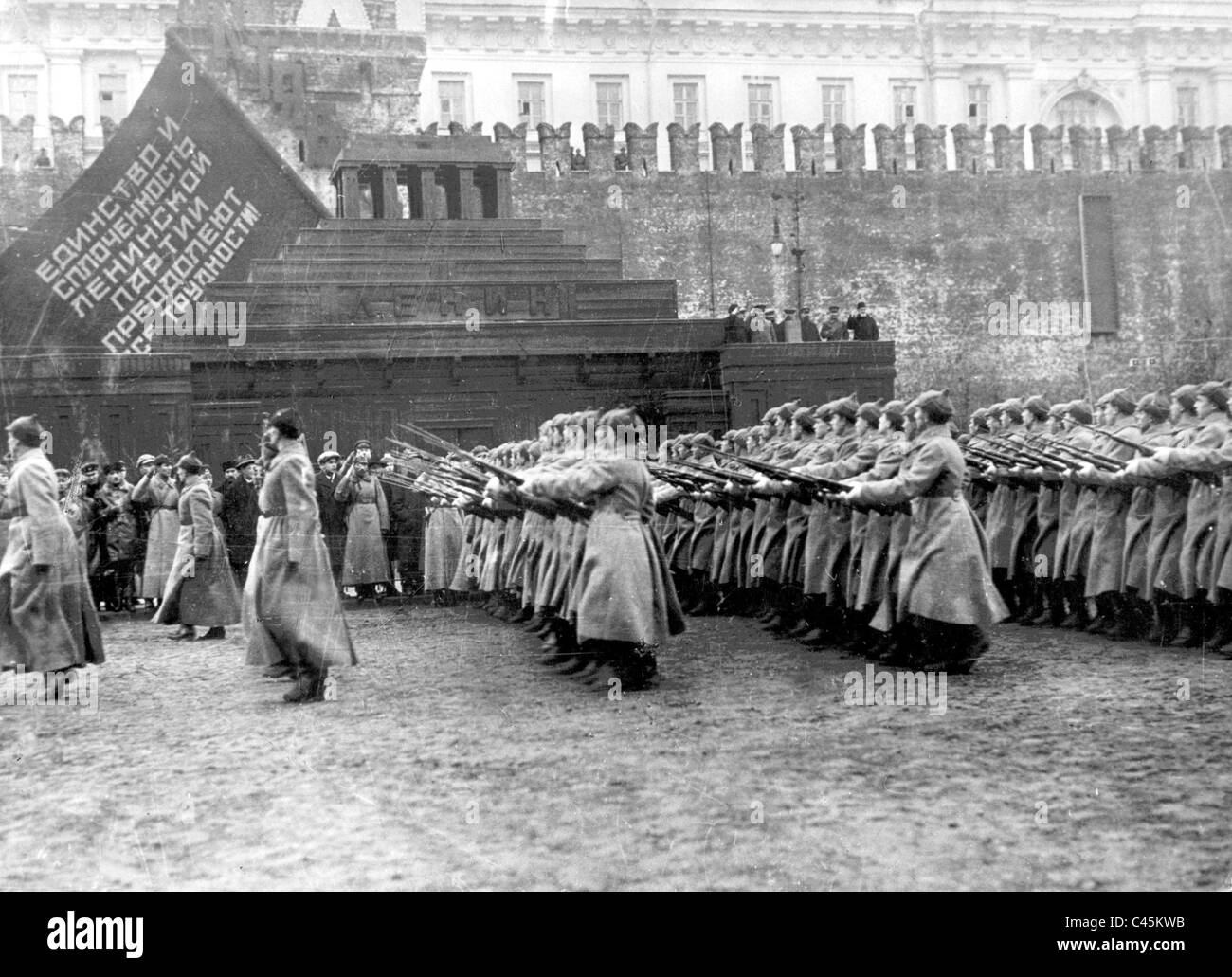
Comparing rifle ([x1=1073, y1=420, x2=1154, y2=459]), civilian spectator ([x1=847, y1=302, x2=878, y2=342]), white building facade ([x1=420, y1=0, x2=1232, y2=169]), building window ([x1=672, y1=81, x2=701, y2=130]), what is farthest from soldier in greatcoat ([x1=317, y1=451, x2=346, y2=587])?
building window ([x1=672, y1=81, x2=701, y2=130])

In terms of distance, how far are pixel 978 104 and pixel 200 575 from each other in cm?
2960

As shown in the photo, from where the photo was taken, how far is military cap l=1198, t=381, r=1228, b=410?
387 inches

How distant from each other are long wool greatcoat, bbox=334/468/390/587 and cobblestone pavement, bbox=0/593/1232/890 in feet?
19.2

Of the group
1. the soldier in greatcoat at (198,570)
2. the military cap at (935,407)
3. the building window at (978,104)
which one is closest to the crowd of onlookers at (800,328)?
the soldier in greatcoat at (198,570)

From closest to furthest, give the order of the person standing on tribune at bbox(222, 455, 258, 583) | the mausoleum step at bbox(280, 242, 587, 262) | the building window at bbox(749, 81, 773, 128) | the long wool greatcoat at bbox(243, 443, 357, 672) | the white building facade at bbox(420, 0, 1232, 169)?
the long wool greatcoat at bbox(243, 443, 357, 672) < the person standing on tribune at bbox(222, 455, 258, 583) < the mausoleum step at bbox(280, 242, 587, 262) < the white building facade at bbox(420, 0, 1232, 169) < the building window at bbox(749, 81, 773, 128)

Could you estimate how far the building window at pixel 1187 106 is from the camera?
81.1ft

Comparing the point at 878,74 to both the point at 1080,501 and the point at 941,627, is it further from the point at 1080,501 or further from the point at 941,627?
the point at 941,627

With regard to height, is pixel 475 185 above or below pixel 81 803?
above

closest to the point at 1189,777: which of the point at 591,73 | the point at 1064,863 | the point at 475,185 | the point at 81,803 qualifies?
the point at 1064,863

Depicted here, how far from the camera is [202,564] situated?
1240cm

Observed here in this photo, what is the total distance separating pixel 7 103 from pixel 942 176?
846 inches

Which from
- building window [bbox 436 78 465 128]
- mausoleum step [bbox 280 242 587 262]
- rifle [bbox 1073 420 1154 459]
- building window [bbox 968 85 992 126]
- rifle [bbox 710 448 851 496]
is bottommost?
rifle [bbox 710 448 851 496]

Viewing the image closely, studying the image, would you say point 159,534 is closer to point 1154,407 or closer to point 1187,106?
point 1154,407

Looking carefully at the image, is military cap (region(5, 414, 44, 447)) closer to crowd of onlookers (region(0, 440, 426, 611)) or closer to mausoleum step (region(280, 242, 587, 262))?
crowd of onlookers (region(0, 440, 426, 611))
